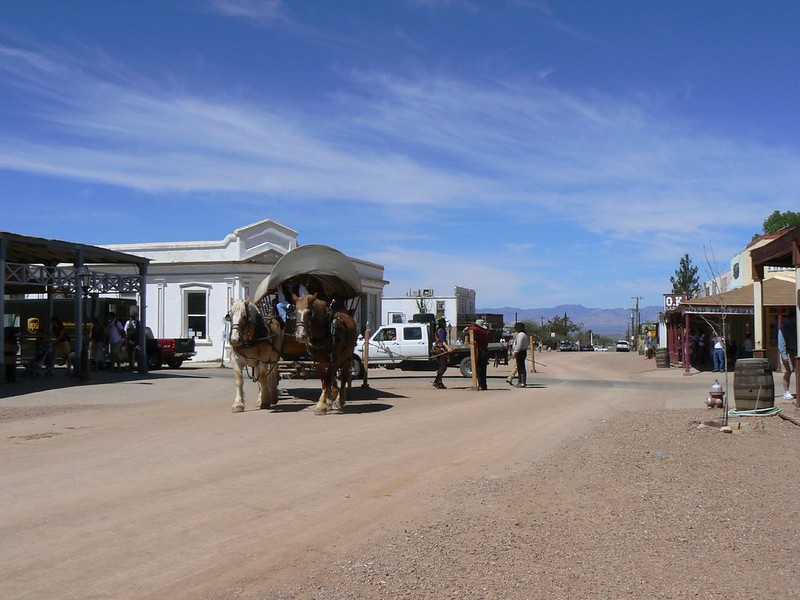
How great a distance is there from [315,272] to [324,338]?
8.91 ft

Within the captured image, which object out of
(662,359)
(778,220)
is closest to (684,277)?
(778,220)

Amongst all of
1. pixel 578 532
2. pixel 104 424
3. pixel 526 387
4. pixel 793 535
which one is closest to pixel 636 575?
pixel 578 532

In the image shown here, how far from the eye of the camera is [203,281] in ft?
131

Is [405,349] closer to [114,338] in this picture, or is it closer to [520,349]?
[520,349]

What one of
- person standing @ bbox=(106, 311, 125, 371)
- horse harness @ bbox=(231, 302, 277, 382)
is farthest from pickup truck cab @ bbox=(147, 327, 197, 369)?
horse harness @ bbox=(231, 302, 277, 382)

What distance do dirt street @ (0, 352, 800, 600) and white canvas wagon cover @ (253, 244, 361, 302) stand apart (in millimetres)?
3954

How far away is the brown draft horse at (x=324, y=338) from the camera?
1518cm

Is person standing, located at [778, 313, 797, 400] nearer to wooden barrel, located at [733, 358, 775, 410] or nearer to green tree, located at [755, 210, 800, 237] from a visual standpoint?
wooden barrel, located at [733, 358, 775, 410]

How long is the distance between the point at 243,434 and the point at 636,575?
26.2ft

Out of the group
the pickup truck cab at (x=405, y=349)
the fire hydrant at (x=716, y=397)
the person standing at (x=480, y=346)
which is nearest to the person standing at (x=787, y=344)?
the fire hydrant at (x=716, y=397)

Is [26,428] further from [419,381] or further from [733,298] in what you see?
[733,298]

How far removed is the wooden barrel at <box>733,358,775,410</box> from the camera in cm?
1502

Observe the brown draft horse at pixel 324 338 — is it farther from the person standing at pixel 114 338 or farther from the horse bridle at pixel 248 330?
the person standing at pixel 114 338

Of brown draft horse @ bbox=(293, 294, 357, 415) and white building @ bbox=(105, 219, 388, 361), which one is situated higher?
white building @ bbox=(105, 219, 388, 361)
